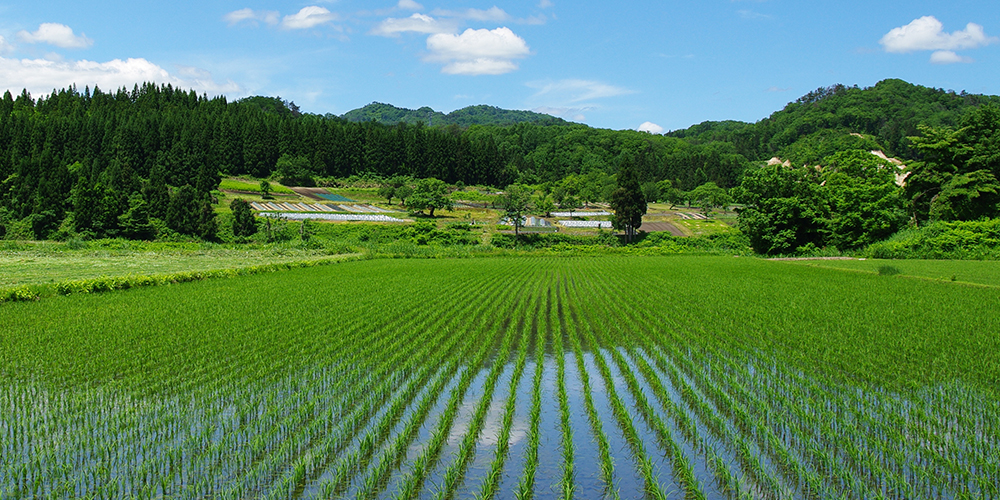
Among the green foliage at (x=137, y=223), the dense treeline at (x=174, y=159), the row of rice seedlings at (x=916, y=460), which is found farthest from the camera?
the dense treeline at (x=174, y=159)

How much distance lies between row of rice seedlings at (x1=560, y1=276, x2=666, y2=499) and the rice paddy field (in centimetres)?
3

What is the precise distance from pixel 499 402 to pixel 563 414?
2.84 feet

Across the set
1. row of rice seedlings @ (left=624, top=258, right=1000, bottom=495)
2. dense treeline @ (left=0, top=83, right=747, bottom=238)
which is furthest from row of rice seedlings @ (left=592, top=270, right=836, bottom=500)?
dense treeline @ (left=0, top=83, right=747, bottom=238)

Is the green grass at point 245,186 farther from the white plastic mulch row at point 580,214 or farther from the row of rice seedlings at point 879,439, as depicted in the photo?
the row of rice seedlings at point 879,439

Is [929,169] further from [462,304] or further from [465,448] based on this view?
[465,448]

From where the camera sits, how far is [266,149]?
98938 millimetres

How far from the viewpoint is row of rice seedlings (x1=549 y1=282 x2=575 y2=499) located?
17.1ft

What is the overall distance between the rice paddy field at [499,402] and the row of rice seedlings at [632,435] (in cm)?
3

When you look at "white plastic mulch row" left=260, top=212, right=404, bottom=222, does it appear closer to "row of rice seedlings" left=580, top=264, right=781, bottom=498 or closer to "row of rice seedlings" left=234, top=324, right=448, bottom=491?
"row of rice seedlings" left=234, top=324, right=448, bottom=491

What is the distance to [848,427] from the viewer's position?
254 inches

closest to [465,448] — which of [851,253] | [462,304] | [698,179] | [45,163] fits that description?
[462,304]

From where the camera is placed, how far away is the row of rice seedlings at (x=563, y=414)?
17.1ft

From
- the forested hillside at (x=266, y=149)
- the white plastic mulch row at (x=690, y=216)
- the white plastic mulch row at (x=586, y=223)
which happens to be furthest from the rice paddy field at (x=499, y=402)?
the white plastic mulch row at (x=690, y=216)

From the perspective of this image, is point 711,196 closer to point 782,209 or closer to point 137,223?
point 782,209
